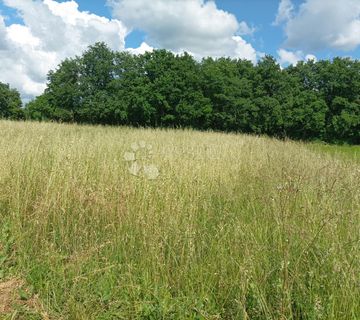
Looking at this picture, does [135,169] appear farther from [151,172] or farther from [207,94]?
[207,94]

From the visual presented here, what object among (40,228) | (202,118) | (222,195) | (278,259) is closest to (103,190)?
(40,228)

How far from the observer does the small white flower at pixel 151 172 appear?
4337mm

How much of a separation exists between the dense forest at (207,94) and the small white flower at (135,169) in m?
27.9

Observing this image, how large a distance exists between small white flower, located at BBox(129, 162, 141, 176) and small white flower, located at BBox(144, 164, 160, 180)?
0.40 ft

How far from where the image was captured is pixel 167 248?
10.2 ft

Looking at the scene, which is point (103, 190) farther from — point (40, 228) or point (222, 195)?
point (222, 195)

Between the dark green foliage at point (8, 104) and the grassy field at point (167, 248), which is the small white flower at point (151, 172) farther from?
the dark green foliage at point (8, 104)

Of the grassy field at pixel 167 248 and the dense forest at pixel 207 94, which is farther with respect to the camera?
the dense forest at pixel 207 94

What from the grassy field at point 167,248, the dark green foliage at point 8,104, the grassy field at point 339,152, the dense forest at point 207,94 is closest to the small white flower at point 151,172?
the grassy field at point 167,248

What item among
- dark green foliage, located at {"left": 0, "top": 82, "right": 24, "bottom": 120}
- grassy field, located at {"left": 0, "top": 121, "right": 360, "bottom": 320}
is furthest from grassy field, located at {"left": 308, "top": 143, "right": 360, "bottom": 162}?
dark green foliage, located at {"left": 0, "top": 82, "right": 24, "bottom": 120}

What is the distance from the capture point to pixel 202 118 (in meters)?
35.4

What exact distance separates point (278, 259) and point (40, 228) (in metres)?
2.45

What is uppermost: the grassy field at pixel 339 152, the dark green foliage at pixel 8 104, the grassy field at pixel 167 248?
the dark green foliage at pixel 8 104

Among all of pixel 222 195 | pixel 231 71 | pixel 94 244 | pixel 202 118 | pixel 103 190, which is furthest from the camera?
pixel 231 71
